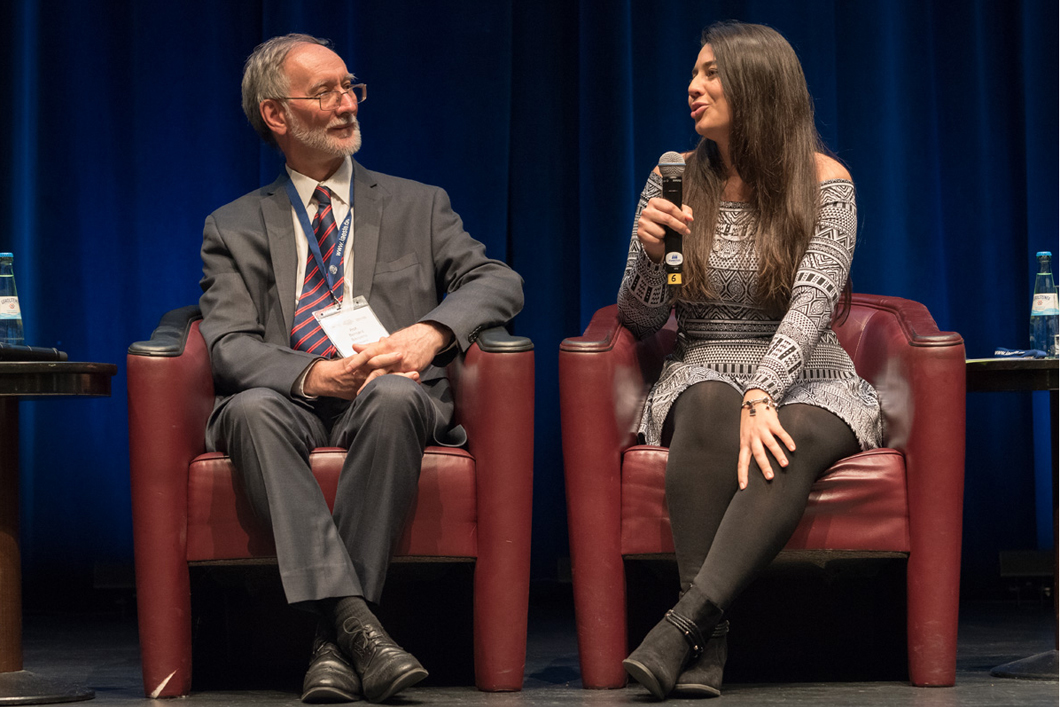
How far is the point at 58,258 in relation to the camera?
3.45m

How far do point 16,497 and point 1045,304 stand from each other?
226cm

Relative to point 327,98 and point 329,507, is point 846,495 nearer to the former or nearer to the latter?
point 329,507

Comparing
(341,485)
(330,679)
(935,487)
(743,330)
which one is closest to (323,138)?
(341,485)

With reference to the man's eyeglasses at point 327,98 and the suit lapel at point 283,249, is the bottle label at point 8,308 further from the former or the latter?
the man's eyeglasses at point 327,98

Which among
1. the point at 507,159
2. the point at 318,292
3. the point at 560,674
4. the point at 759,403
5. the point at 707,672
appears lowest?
the point at 560,674

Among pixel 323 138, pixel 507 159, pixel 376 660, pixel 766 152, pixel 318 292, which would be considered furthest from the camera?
pixel 507 159

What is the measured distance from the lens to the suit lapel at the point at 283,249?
2590mm

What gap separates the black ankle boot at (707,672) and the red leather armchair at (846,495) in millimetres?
194

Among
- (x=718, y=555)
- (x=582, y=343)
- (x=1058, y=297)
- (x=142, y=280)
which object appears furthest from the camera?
(x=142, y=280)

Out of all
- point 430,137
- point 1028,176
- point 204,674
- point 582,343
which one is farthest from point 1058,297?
point 204,674

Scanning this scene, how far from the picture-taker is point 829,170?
2.48m

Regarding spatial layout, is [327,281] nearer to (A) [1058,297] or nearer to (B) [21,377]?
(B) [21,377]

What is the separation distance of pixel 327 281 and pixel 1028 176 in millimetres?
2044

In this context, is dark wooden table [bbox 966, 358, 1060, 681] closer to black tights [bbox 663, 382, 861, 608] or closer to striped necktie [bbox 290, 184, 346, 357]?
black tights [bbox 663, 382, 861, 608]
